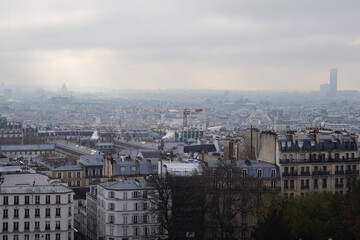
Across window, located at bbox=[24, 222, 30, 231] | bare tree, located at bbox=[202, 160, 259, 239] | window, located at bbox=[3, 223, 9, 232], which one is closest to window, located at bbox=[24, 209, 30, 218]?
window, located at bbox=[24, 222, 30, 231]

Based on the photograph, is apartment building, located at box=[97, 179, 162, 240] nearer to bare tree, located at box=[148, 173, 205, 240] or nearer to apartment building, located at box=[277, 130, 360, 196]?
bare tree, located at box=[148, 173, 205, 240]

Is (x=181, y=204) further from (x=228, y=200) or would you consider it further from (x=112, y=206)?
(x=112, y=206)

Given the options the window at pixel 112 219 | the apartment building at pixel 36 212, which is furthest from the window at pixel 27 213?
the window at pixel 112 219

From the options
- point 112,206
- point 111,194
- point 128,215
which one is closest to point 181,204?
point 128,215

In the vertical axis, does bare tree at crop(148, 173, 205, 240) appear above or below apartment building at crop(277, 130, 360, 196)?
below

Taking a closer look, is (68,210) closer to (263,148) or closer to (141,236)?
(141,236)
